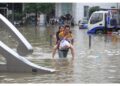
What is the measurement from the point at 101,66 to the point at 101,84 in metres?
4.69

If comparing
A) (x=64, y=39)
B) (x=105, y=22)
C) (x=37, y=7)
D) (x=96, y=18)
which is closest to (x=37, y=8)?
(x=37, y=7)

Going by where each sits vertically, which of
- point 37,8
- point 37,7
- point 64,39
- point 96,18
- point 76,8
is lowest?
point 76,8

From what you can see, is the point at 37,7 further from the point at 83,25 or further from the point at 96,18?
the point at 96,18

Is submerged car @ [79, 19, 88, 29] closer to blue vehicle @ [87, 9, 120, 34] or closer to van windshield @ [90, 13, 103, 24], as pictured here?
van windshield @ [90, 13, 103, 24]

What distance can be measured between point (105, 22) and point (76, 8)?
3731 centimetres

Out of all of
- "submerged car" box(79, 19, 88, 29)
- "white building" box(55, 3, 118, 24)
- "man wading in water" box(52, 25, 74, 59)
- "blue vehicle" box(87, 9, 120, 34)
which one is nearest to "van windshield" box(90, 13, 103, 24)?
"blue vehicle" box(87, 9, 120, 34)

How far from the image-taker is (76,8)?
277ft

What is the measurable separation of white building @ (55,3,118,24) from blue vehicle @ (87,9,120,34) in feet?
98.3

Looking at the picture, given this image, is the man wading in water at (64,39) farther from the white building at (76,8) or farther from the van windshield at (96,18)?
the white building at (76,8)

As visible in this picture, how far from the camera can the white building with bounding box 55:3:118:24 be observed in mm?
81075

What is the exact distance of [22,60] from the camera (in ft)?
48.8

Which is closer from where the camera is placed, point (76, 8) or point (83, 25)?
point (83, 25)

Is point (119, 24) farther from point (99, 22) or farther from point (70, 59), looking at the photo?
point (70, 59)

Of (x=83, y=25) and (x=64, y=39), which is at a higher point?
(x=64, y=39)
